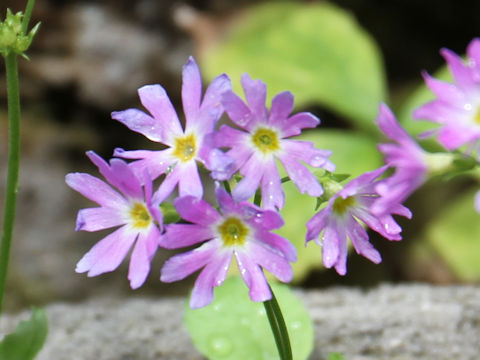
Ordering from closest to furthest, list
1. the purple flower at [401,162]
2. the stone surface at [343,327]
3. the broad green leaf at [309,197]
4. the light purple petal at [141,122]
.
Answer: the purple flower at [401,162]
the light purple petal at [141,122]
the stone surface at [343,327]
the broad green leaf at [309,197]

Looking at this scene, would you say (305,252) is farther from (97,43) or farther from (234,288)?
(97,43)

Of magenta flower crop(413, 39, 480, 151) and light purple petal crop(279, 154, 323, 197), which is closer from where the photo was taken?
magenta flower crop(413, 39, 480, 151)

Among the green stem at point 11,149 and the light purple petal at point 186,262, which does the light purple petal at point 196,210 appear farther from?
the green stem at point 11,149

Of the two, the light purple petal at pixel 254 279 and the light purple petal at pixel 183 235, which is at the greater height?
the light purple petal at pixel 183 235

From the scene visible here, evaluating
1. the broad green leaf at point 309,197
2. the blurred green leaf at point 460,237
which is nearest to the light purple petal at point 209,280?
the broad green leaf at point 309,197

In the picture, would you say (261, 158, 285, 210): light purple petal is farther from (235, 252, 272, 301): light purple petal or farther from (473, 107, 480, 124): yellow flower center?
(473, 107, 480, 124): yellow flower center

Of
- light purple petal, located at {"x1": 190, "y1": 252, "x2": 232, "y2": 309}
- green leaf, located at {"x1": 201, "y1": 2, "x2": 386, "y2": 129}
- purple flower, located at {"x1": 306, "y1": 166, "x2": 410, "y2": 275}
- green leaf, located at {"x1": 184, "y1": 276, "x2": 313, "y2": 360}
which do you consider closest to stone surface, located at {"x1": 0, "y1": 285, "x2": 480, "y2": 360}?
green leaf, located at {"x1": 184, "y1": 276, "x2": 313, "y2": 360}

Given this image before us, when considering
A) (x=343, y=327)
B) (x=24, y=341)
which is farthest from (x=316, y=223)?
(x=343, y=327)
